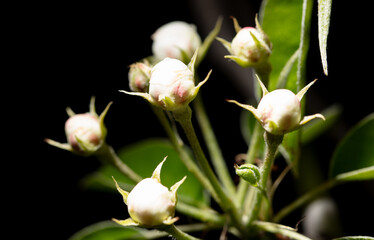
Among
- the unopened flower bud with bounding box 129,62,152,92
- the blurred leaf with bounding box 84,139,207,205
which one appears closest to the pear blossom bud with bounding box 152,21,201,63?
the unopened flower bud with bounding box 129,62,152,92

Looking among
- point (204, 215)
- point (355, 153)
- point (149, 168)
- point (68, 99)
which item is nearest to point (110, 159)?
point (204, 215)

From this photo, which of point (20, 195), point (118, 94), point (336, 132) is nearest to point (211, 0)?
point (118, 94)

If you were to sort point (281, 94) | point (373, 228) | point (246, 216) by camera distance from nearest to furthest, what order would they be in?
point (281, 94) → point (246, 216) → point (373, 228)

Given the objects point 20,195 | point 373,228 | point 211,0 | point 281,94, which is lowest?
point 373,228

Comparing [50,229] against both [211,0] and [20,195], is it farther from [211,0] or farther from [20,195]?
[211,0]

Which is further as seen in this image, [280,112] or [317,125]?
[317,125]

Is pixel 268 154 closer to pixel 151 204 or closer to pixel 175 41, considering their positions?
pixel 151 204
